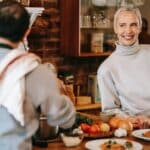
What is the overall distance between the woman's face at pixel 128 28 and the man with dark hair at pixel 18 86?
1.31m

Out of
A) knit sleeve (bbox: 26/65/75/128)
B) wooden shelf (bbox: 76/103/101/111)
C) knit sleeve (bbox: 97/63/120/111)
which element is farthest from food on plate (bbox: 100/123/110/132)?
wooden shelf (bbox: 76/103/101/111)

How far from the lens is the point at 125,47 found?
2850 millimetres

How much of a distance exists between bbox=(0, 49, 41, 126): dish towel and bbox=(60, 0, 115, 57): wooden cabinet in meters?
2.31

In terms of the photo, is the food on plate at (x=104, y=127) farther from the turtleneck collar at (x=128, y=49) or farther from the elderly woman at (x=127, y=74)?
the turtleneck collar at (x=128, y=49)

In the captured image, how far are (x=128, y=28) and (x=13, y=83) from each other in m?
1.45

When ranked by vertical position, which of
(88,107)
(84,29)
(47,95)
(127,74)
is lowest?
(88,107)

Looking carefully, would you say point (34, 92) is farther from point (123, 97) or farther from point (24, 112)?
point (123, 97)

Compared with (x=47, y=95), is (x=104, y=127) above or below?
below

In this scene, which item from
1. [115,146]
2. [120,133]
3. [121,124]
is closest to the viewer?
[115,146]

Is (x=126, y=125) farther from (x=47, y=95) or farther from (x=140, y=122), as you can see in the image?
(x=47, y=95)

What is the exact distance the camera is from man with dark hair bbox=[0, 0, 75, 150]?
1543 millimetres

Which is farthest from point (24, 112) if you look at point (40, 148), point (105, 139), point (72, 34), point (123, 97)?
point (72, 34)

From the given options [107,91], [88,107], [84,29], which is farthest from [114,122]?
[84,29]

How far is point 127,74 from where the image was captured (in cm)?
279
